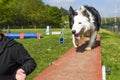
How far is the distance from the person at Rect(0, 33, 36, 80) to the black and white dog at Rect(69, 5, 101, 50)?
10.1 metres

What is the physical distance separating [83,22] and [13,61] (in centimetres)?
1048

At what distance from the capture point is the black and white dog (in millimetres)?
14086

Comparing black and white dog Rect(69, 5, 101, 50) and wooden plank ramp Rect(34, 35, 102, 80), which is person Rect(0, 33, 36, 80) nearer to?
wooden plank ramp Rect(34, 35, 102, 80)

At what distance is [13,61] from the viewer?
3.91 meters

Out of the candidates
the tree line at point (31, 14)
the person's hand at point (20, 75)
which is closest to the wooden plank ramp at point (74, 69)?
the person's hand at point (20, 75)

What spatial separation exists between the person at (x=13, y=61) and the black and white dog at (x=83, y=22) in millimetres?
10088

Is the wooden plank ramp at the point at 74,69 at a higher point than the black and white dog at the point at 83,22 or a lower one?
lower

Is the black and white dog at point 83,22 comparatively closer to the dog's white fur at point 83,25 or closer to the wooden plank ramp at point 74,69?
the dog's white fur at point 83,25

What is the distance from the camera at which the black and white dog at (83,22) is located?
1409cm

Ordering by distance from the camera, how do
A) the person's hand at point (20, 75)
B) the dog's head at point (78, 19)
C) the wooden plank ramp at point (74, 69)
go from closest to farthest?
the person's hand at point (20, 75) → the wooden plank ramp at point (74, 69) → the dog's head at point (78, 19)

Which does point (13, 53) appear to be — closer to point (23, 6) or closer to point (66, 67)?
point (66, 67)

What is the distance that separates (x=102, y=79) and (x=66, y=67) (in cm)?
236

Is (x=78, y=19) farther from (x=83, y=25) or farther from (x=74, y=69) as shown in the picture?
(x=74, y=69)

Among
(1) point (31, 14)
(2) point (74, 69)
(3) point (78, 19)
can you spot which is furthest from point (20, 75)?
(1) point (31, 14)
